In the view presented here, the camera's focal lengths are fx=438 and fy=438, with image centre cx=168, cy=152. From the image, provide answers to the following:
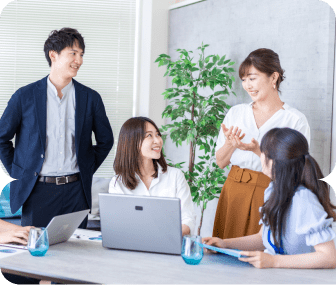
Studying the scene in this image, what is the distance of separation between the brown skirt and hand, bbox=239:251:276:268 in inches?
37.5

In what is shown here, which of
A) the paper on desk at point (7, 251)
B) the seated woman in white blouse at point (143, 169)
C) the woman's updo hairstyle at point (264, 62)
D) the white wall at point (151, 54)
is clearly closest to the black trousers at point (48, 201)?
the seated woman in white blouse at point (143, 169)

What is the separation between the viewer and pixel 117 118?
4.90 m

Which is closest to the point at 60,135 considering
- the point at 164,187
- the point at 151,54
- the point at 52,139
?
the point at 52,139

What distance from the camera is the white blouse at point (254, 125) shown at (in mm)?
2764

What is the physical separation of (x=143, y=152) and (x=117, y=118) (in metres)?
2.48

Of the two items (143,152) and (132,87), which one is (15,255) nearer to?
(143,152)

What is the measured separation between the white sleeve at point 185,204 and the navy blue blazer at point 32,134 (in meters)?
0.75

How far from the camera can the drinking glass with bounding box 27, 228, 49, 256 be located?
188 cm

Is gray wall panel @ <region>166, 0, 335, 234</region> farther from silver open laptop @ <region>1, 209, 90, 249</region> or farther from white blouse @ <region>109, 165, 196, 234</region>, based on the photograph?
silver open laptop @ <region>1, 209, 90, 249</region>

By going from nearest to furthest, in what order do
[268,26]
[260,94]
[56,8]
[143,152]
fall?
1. [143,152]
2. [260,94]
3. [268,26]
4. [56,8]

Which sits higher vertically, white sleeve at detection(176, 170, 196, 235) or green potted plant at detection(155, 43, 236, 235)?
green potted plant at detection(155, 43, 236, 235)

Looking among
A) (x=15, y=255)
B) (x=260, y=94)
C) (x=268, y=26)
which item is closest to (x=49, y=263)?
(x=15, y=255)

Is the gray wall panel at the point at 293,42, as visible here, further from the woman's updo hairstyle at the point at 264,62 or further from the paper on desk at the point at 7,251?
the paper on desk at the point at 7,251

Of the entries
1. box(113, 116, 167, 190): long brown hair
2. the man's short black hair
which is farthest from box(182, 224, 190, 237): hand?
the man's short black hair
